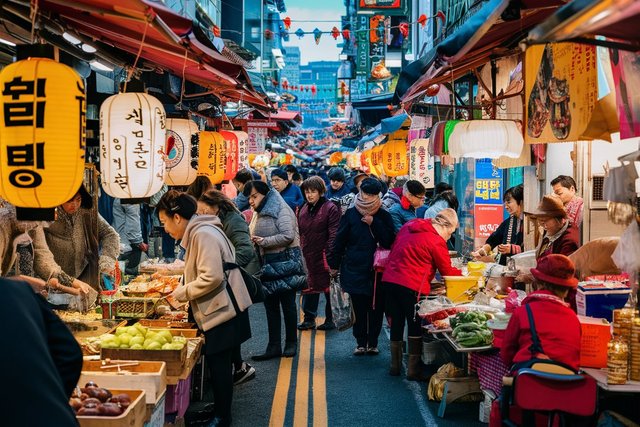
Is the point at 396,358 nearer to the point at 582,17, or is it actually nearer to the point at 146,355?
the point at 146,355

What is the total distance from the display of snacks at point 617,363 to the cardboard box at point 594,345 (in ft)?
1.63

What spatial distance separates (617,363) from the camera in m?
6.36

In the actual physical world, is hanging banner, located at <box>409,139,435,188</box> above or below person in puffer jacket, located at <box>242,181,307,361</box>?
above

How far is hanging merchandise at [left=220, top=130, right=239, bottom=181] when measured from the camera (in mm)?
14547

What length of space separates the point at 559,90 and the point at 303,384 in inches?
193

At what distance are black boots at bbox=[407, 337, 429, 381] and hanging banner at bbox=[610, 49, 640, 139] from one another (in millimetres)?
4997

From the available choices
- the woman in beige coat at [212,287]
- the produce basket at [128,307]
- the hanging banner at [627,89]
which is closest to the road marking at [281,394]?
the woman in beige coat at [212,287]

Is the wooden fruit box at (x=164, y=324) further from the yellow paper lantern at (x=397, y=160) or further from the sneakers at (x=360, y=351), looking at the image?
the yellow paper lantern at (x=397, y=160)

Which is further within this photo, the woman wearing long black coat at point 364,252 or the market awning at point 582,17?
the woman wearing long black coat at point 364,252

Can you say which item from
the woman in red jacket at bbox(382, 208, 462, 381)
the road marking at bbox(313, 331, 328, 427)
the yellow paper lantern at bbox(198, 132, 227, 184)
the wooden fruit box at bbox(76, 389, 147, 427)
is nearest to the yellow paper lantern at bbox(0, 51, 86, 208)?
the wooden fruit box at bbox(76, 389, 147, 427)

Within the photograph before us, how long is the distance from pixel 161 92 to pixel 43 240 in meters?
5.88

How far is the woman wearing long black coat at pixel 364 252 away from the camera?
1188cm

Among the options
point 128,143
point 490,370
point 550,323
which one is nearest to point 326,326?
point 490,370

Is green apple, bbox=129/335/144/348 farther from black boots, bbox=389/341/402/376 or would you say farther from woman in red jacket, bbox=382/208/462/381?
black boots, bbox=389/341/402/376
